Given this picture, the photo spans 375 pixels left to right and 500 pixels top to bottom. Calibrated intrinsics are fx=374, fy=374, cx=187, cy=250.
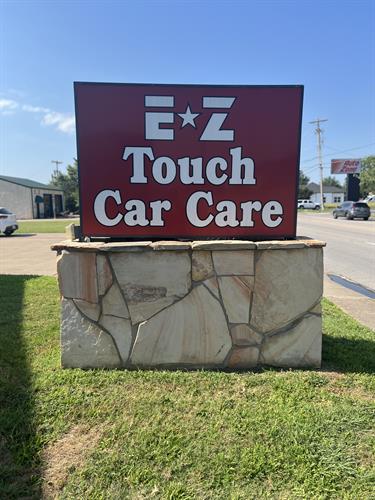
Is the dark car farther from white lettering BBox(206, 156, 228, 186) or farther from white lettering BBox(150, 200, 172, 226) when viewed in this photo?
white lettering BBox(150, 200, 172, 226)

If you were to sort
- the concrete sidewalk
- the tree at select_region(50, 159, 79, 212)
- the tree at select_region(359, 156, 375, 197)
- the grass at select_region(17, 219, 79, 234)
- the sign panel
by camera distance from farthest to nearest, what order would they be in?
the tree at select_region(359, 156, 375, 197), the tree at select_region(50, 159, 79, 212), the sign panel, the grass at select_region(17, 219, 79, 234), the concrete sidewalk

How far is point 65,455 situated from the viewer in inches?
91.7

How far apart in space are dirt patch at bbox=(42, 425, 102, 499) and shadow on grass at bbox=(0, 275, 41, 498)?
0.20 feet

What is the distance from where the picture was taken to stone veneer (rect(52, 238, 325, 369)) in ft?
11.0

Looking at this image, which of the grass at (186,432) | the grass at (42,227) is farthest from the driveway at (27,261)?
the grass at (42,227)

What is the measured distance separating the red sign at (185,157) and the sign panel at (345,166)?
58674mm

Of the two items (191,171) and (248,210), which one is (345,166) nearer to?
(248,210)

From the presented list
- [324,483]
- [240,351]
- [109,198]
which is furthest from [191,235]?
[324,483]

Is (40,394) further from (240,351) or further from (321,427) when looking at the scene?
(321,427)

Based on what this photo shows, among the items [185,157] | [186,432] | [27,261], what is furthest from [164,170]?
[27,261]

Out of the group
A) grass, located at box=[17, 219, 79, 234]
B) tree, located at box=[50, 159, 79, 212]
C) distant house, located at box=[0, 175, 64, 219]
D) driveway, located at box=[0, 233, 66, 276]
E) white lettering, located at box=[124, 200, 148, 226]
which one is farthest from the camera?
tree, located at box=[50, 159, 79, 212]

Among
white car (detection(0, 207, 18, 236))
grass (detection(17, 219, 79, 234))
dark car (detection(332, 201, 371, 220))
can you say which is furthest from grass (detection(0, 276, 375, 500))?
dark car (detection(332, 201, 371, 220))

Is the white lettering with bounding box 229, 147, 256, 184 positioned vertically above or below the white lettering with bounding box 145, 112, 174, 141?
below

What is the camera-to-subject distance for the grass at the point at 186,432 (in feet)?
6.90
